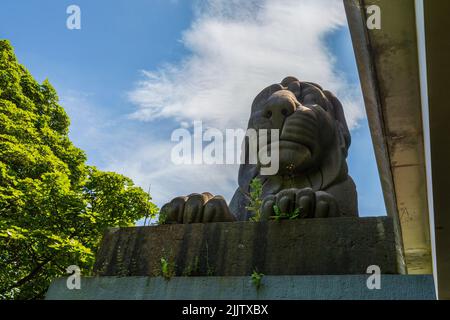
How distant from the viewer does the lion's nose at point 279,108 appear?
4156 millimetres

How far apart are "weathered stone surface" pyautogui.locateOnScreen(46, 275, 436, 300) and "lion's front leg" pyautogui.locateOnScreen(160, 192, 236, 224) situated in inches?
23.8

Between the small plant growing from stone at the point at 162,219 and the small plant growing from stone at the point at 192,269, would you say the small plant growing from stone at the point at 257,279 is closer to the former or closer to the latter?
the small plant growing from stone at the point at 192,269

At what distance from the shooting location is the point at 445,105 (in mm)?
4422

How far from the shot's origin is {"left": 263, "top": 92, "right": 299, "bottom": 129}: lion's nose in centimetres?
416

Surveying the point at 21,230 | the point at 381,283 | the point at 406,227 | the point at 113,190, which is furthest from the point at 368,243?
the point at 113,190

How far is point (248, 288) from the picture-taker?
2676 mm

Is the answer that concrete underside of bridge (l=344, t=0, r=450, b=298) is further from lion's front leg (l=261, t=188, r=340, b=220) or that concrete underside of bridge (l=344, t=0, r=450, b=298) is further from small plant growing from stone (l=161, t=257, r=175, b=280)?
small plant growing from stone (l=161, t=257, r=175, b=280)

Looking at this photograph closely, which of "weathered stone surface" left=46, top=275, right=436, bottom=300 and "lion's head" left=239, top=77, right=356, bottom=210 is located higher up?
"lion's head" left=239, top=77, right=356, bottom=210

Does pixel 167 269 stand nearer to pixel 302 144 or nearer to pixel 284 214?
pixel 284 214

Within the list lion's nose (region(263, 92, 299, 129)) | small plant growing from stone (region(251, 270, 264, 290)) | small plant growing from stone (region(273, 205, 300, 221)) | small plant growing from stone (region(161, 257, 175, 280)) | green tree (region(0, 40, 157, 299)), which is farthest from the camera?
green tree (region(0, 40, 157, 299))

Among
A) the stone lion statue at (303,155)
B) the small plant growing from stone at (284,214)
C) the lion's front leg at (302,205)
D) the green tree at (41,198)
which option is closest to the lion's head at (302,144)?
the stone lion statue at (303,155)

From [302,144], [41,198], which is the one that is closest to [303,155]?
[302,144]

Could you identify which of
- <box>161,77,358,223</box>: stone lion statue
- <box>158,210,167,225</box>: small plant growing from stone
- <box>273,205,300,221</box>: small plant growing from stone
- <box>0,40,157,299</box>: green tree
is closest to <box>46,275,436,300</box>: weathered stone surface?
<box>273,205,300,221</box>: small plant growing from stone
